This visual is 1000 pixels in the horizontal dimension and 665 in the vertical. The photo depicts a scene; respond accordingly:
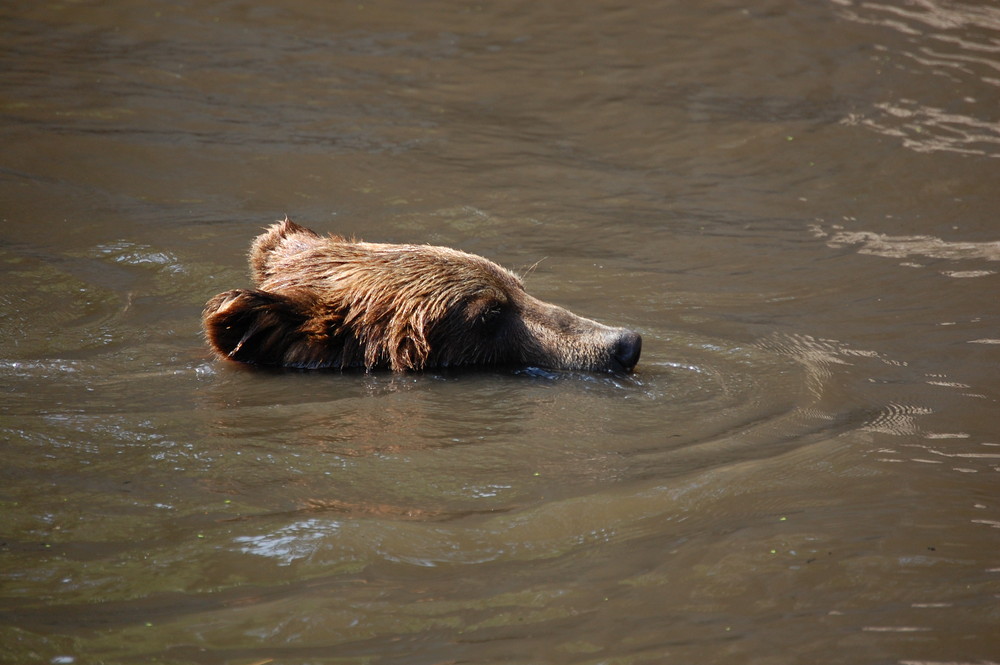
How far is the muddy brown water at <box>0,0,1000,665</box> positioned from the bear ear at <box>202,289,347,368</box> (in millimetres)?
169

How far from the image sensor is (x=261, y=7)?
47.8 feet

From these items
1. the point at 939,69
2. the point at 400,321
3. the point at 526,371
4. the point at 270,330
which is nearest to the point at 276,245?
the point at 270,330

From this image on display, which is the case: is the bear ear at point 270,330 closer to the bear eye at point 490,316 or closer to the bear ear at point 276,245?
the bear ear at point 276,245

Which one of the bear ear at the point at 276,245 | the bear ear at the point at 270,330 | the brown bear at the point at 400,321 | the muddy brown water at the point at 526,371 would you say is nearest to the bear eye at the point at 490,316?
the brown bear at the point at 400,321

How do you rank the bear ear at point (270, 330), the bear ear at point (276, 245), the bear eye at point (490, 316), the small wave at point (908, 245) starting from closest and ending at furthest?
1. the bear ear at point (270, 330)
2. the bear eye at point (490, 316)
3. the bear ear at point (276, 245)
4. the small wave at point (908, 245)

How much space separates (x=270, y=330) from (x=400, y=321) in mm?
834

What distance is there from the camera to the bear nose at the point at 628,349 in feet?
22.4

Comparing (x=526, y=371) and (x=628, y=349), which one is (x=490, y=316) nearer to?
(x=526, y=371)

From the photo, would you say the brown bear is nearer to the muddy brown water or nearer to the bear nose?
the bear nose

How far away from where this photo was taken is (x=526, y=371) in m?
7.19

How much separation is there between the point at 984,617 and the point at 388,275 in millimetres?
4232

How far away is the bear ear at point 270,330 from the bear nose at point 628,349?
1.81 meters

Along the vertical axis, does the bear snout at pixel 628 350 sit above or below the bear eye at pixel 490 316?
below

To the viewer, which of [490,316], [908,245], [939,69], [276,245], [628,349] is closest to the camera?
[628,349]
